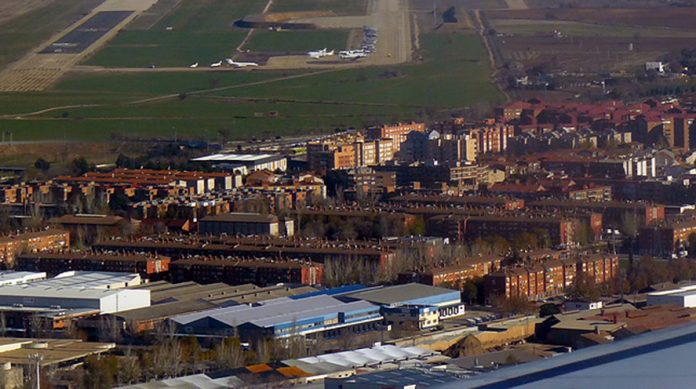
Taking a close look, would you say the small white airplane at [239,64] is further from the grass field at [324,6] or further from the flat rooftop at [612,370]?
the flat rooftop at [612,370]

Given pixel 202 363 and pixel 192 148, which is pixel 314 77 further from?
pixel 202 363

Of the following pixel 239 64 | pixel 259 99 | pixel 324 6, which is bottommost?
pixel 259 99

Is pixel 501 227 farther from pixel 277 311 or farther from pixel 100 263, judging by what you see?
pixel 277 311

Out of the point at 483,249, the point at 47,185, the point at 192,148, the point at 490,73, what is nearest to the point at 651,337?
the point at 483,249

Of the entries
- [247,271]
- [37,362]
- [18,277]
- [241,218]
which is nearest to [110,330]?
[37,362]

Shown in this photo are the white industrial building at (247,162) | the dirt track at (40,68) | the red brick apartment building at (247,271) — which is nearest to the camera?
the red brick apartment building at (247,271)

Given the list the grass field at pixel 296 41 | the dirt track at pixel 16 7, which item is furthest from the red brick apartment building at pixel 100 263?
the dirt track at pixel 16 7
